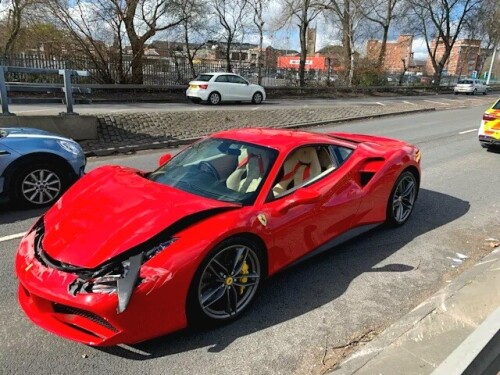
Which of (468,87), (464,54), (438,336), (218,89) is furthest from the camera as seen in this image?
(464,54)

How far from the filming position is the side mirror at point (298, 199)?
3.27 meters

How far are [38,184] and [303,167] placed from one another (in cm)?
366

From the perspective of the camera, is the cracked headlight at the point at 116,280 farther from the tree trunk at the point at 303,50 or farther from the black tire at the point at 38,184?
the tree trunk at the point at 303,50

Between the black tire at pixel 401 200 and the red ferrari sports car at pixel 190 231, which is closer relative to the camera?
the red ferrari sports car at pixel 190 231

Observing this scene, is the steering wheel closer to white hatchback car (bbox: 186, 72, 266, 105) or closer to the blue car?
the blue car

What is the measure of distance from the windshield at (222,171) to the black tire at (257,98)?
17.9 m

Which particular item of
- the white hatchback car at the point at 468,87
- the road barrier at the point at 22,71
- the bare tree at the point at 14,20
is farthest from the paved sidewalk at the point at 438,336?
the white hatchback car at the point at 468,87

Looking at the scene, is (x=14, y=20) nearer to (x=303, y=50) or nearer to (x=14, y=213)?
(x=303, y=50)

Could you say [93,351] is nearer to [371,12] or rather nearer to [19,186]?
[19,186]

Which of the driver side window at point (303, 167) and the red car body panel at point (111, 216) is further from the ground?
the driver side window at point (303, 167)

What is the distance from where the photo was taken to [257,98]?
21641 mm

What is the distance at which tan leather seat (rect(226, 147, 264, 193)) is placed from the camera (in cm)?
340

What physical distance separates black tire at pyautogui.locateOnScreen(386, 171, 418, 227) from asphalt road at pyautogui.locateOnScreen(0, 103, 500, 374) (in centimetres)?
14

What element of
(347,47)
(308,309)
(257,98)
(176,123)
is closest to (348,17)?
(347,47)
